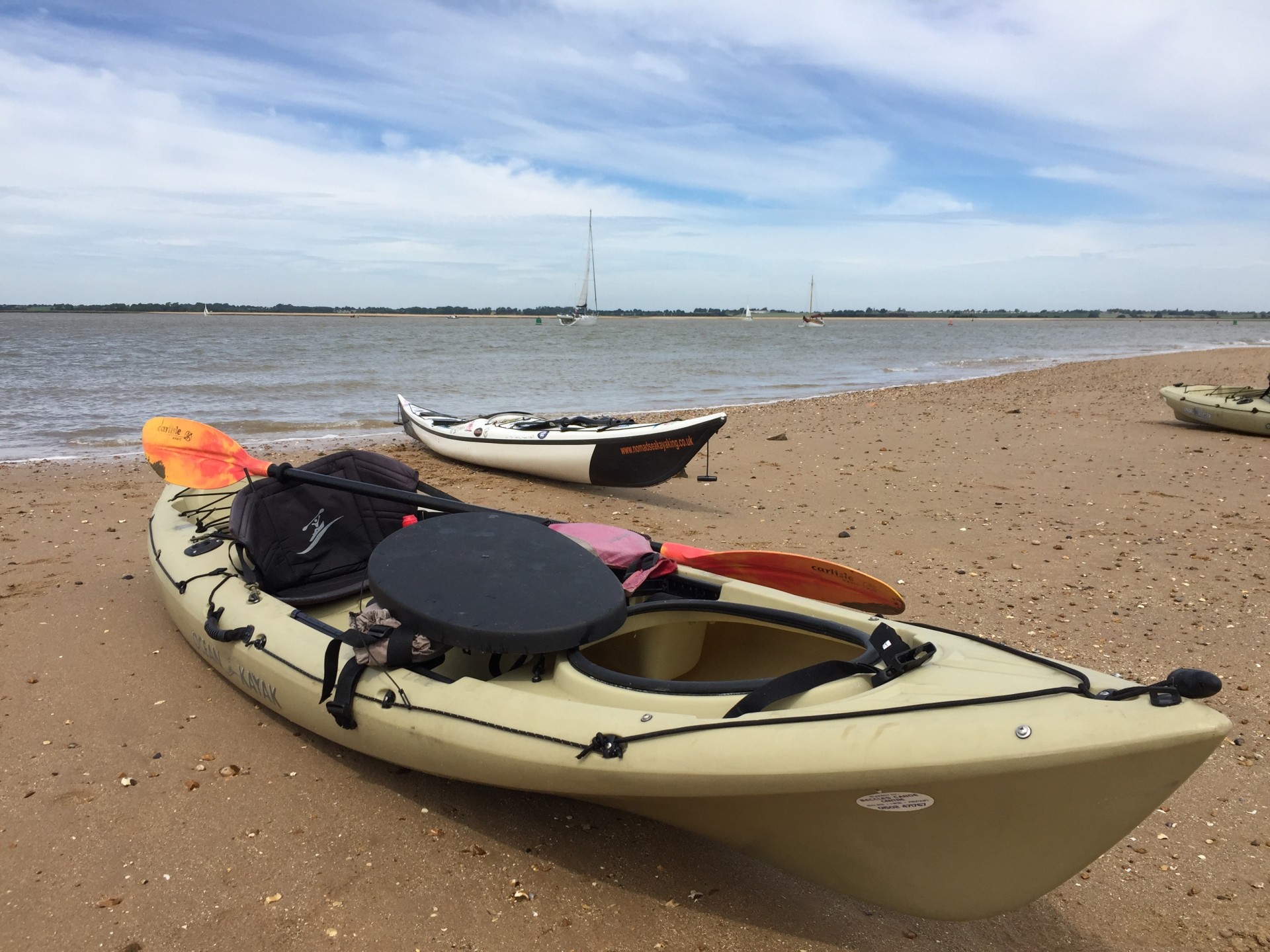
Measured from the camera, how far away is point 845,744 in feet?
7.68

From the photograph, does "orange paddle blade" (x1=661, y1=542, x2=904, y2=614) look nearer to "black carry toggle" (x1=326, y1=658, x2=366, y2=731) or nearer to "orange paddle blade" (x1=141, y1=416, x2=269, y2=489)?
"black carry toggle" (x1=326, y1=658, x2=366, y2=731)

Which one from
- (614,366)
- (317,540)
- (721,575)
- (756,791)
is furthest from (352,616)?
(614,366)

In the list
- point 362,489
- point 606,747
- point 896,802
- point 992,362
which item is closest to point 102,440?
point 362,489

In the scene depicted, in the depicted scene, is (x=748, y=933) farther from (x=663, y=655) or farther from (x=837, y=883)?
(x=663, y=655)

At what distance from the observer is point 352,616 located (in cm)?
357

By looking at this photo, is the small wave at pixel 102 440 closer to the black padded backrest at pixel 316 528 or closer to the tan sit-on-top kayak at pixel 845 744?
the black padded backrest at pixel 316 528

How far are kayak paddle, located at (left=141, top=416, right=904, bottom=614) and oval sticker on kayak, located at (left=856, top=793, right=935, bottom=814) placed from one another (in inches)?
55.8

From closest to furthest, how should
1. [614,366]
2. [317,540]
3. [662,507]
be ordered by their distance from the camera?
[317,540]
[662,507]
[614,366]

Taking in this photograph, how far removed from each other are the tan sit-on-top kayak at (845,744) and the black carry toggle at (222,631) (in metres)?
0.51

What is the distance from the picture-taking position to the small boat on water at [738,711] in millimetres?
2211

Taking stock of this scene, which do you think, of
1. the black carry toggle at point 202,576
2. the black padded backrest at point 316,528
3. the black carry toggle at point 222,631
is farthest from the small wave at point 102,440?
the black carry toggle at point 222,631

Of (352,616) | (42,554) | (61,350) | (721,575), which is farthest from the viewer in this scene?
(61,350)

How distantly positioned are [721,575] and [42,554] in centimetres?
546

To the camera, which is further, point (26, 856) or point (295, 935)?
point (26, 856)
